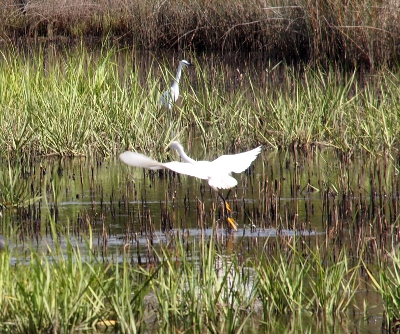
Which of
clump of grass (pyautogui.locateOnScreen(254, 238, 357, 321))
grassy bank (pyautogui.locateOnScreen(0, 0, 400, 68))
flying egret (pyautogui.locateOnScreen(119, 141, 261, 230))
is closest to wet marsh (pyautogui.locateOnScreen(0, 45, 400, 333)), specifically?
clump of grass (pyautogui.locateOnScreen(254, 238, 357, 321))

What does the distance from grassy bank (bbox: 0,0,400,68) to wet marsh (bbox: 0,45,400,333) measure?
200 cm

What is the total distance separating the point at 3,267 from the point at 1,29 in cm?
1821

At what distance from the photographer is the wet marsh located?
3.97 m

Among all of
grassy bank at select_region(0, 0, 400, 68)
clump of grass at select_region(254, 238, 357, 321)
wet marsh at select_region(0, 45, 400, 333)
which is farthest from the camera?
grassy bank at select_region(0, 0, 400, 68)

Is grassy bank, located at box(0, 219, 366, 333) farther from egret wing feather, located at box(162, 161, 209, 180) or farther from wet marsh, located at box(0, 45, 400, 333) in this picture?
egret wing feather, located at box(162, 161, 209, 180)

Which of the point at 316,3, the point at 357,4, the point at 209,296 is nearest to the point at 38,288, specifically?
the point at 209,296

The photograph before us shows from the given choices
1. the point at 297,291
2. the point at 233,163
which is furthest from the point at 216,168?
the point at 297,291

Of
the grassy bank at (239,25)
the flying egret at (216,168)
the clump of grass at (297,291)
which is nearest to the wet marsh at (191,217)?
the clump of grass at (297,291)

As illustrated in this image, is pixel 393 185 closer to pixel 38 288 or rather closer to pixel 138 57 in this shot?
pixel 38 288

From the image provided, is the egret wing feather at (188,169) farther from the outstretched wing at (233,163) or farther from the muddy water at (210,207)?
the muddy water at (210,207)

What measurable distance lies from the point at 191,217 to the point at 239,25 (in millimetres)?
12300

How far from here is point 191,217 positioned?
6500 millimetres

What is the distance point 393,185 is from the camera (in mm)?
6992

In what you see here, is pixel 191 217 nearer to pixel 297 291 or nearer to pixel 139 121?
pixel 297 291
